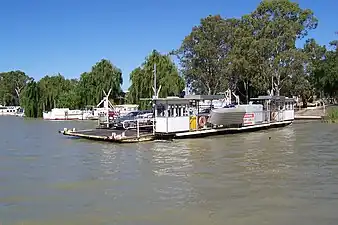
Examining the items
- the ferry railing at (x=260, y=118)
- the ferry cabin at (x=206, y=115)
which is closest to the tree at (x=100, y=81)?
the ferry cabin at (x=206, y=115)

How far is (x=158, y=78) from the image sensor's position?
68625mm

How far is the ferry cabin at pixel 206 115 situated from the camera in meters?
29.7

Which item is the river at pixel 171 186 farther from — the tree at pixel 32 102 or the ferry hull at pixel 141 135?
the tree at pixel 32 102

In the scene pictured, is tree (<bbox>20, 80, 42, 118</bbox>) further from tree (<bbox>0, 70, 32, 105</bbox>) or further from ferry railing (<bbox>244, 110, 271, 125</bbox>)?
tree (<bbox>0, 70, 32, 105</bbox>)

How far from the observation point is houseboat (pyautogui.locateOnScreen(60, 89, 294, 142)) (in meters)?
29.6

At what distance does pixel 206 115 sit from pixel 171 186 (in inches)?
776

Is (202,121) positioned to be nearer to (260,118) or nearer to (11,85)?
(260,118)

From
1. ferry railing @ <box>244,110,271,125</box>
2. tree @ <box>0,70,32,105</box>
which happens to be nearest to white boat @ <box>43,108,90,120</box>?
ferry railing @ <box>244,110,271,125</box>

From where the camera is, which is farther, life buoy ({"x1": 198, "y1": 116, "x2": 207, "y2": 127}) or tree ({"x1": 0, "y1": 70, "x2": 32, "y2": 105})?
tree ({"x1": 0, "y1": 70, "x2": 32, "y2": 105})

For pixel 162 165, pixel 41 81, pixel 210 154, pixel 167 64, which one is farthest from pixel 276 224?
pixel 41 81

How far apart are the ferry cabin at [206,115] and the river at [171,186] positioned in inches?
186

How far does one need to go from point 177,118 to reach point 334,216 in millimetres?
20087

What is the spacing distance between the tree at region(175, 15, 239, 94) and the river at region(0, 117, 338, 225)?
3977cm

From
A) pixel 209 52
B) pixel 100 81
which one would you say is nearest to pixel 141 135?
pixel 209 52
